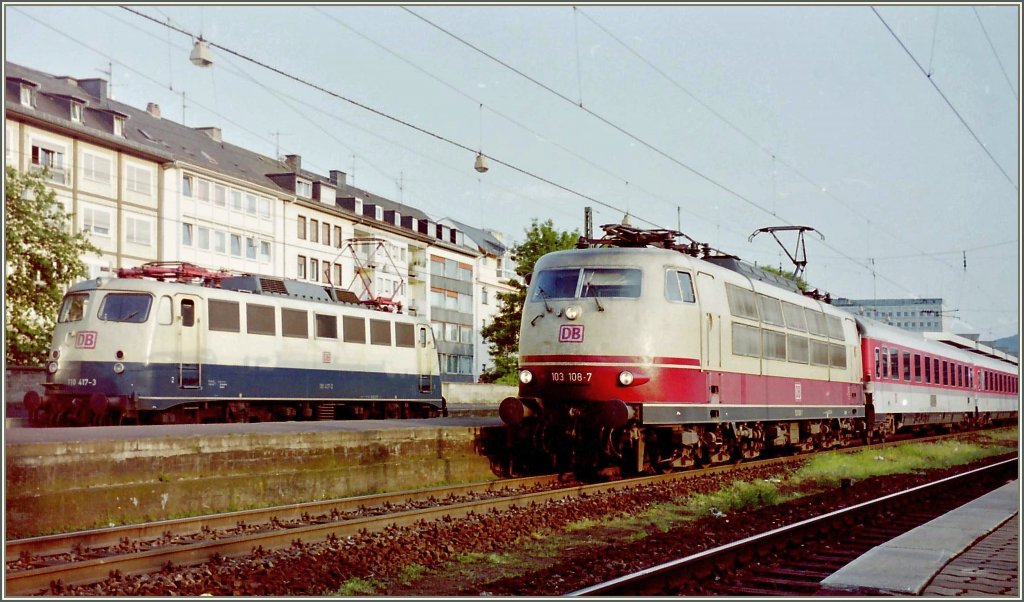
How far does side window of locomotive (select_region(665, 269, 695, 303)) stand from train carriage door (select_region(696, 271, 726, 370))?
207 millimetres

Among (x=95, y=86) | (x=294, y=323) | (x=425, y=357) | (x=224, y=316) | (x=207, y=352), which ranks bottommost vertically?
(x=425, y=357)

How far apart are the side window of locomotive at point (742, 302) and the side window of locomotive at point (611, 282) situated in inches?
96.9

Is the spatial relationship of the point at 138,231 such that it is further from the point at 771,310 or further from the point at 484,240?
the point at 484,240

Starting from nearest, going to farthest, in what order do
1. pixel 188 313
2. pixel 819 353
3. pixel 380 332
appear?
pixel 188 313 < pixel 819 353 < pixel 380 332

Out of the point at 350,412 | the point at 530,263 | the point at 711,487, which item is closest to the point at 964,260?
the point at 530,263

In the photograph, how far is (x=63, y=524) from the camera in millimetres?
11094

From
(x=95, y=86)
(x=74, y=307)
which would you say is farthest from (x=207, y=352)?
(x=95, y=86)

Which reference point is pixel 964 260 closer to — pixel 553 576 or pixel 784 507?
pixel 784 507

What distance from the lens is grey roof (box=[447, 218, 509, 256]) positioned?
297 ft

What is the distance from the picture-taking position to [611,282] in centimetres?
1652

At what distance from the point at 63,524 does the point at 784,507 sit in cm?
926

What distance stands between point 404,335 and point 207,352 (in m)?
8.41

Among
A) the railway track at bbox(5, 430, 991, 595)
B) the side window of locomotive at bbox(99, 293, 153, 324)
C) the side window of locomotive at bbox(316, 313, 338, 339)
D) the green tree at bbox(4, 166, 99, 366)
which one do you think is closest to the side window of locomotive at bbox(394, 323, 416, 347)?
the side window of locomotive at bbox(316, 313, 338, 339)

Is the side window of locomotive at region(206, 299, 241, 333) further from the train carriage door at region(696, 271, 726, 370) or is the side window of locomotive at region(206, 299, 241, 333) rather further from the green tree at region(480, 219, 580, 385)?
the green tree at region(480, 219, 580, 385)
